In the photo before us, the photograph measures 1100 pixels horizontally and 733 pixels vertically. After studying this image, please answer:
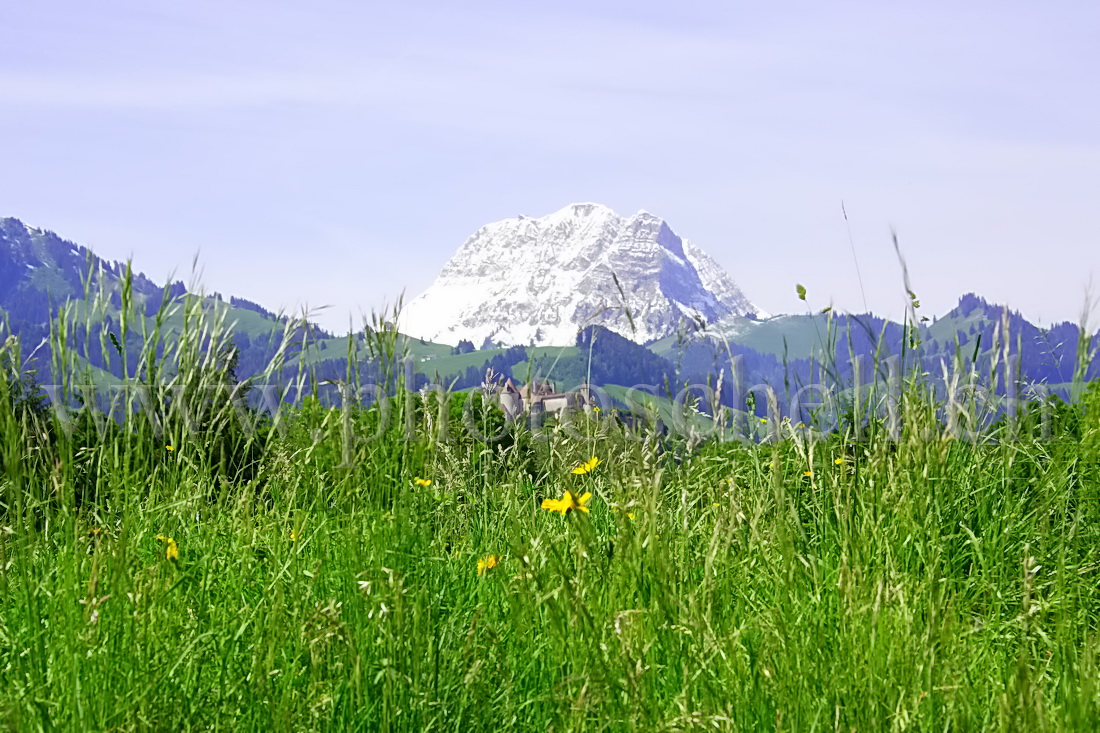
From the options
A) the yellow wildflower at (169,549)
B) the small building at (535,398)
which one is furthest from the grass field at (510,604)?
the small building at (535,398)

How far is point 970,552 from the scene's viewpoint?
102 inches

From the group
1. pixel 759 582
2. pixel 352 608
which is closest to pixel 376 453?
pixel 352 608

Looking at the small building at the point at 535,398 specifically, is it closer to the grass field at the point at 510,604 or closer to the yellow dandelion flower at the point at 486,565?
the grass field at the point at 510,604

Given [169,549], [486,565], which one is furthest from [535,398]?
[169,549]

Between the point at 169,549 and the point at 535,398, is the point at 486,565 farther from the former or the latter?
the point at 535,398

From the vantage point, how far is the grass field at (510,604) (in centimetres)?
158

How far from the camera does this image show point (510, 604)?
208 cm

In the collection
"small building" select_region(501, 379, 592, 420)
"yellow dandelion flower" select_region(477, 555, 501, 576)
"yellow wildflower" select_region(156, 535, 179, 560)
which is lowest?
"yellow dandelion flower" select_region(477, 555, 501, 576)

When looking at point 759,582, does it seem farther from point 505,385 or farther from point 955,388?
point 505,385

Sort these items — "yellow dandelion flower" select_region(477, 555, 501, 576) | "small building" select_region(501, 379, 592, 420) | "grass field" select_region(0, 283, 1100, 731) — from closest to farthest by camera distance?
"grass field" select_region(0, 283, 1100, 731) < "yellow dandelion flower" select_region(477, 555, 501, 576) < "small building" select_region(501, 379, 592, 420)

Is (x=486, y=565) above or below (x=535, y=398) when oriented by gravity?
below

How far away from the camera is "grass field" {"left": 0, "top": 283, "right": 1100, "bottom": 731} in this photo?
5.19 feet

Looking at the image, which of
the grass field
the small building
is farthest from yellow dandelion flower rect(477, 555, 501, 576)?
the small building

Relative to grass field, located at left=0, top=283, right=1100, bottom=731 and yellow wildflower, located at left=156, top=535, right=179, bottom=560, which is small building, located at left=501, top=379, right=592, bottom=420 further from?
yellow wildflower, located at left=156, top=535, right=179, bottom=560
